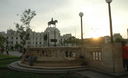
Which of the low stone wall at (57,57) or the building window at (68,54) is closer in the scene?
the low stone wall at (57,57)

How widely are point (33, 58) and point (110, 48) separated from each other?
25.5ft

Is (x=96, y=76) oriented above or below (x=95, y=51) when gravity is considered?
below

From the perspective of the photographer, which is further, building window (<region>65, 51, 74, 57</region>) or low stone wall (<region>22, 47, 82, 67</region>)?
building window (<region>65, 51, 74, 57</region>)

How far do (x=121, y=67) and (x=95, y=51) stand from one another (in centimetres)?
292

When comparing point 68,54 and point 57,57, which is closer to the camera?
point 57,57

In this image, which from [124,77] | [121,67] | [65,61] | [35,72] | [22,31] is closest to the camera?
[124,77]

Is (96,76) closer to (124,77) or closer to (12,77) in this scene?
(124,77)

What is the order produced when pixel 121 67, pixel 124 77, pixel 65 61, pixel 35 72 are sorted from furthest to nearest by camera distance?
pixel 65 61
pixel 35 72
pixel 121 67
pixel 124 77

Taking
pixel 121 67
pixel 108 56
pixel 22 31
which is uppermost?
pixel 22 31

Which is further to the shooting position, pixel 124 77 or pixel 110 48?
pixel 110 48

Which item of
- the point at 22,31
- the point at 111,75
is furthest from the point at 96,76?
the point at 22,31

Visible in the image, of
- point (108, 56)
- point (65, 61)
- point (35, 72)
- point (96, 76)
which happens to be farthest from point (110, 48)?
point (35, 72)

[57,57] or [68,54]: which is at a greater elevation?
[68,54]

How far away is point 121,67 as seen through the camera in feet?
37.4
